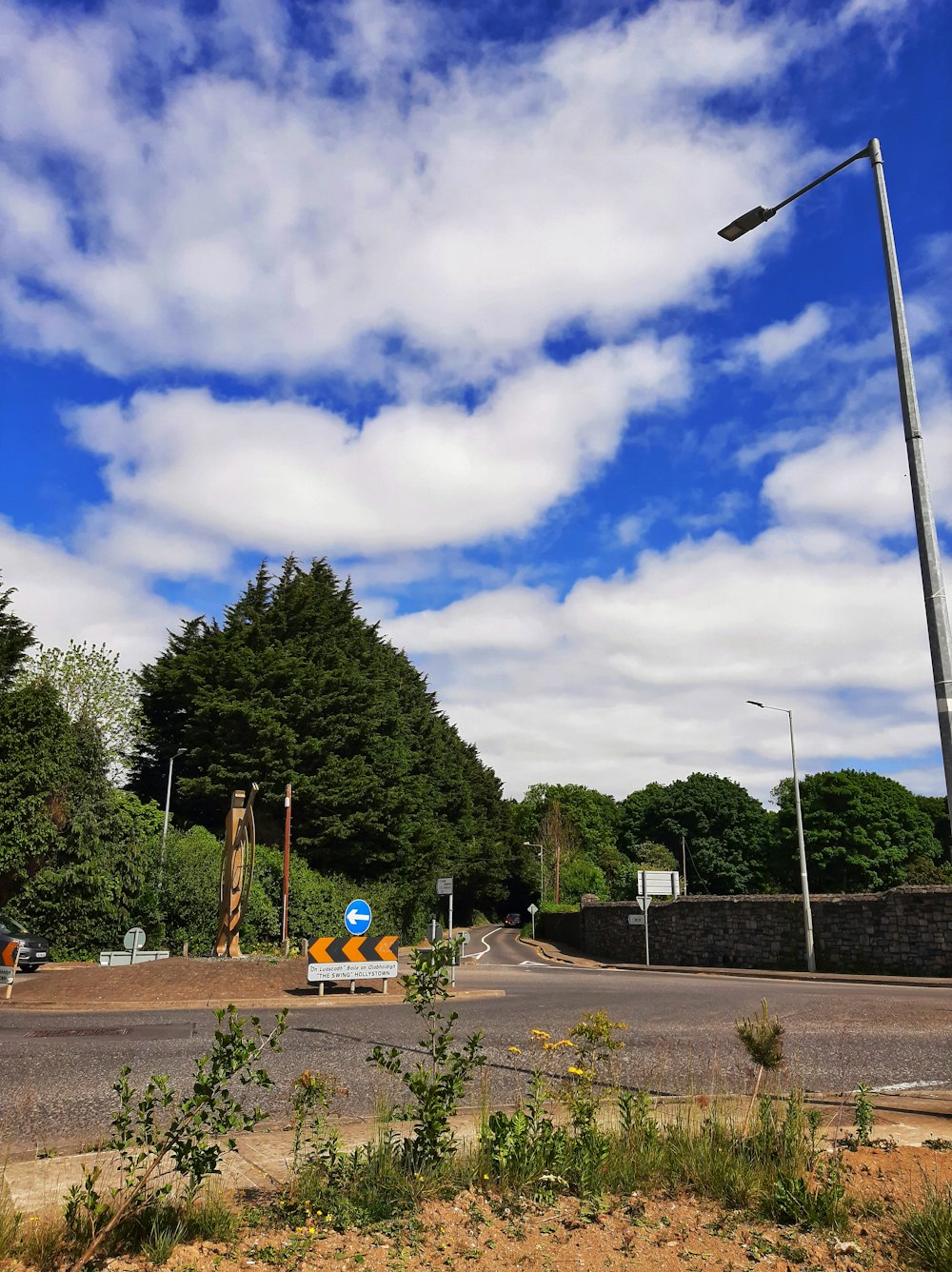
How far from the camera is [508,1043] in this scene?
11.5m

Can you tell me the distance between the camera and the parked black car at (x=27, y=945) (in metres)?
25.7

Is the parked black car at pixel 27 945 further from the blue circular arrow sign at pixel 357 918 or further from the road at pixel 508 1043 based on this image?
the blue circular arrow sign at pixel 357 918

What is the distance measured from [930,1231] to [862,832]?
219 feet

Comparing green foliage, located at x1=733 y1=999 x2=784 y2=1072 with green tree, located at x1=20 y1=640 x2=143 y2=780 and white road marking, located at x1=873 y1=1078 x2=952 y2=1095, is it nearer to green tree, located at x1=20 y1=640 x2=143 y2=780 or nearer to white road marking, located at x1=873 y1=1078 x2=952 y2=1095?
white road marking, located at x1=873 y1=1078 x2=952 y2=1095

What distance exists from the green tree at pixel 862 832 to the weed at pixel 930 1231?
213 feet

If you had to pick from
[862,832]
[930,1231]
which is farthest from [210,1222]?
[862,832]

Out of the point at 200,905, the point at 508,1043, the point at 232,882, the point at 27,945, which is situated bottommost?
the point at 508,1043

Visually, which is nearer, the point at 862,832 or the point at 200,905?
the point at 200,905

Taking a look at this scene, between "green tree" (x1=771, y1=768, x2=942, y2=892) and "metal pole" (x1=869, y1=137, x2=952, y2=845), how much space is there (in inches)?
2455

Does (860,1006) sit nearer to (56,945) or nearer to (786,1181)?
(786,1181)

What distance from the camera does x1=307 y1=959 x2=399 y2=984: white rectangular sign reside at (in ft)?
58.9

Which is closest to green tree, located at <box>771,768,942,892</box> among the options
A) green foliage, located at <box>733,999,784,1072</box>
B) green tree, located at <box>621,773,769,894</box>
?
green tree, located at <box>621,773,769,894</box>

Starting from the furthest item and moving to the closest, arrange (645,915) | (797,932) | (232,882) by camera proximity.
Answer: (645,915) < (797,932) < (232,882)

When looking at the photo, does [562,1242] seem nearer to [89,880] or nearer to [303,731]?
[89,880]
